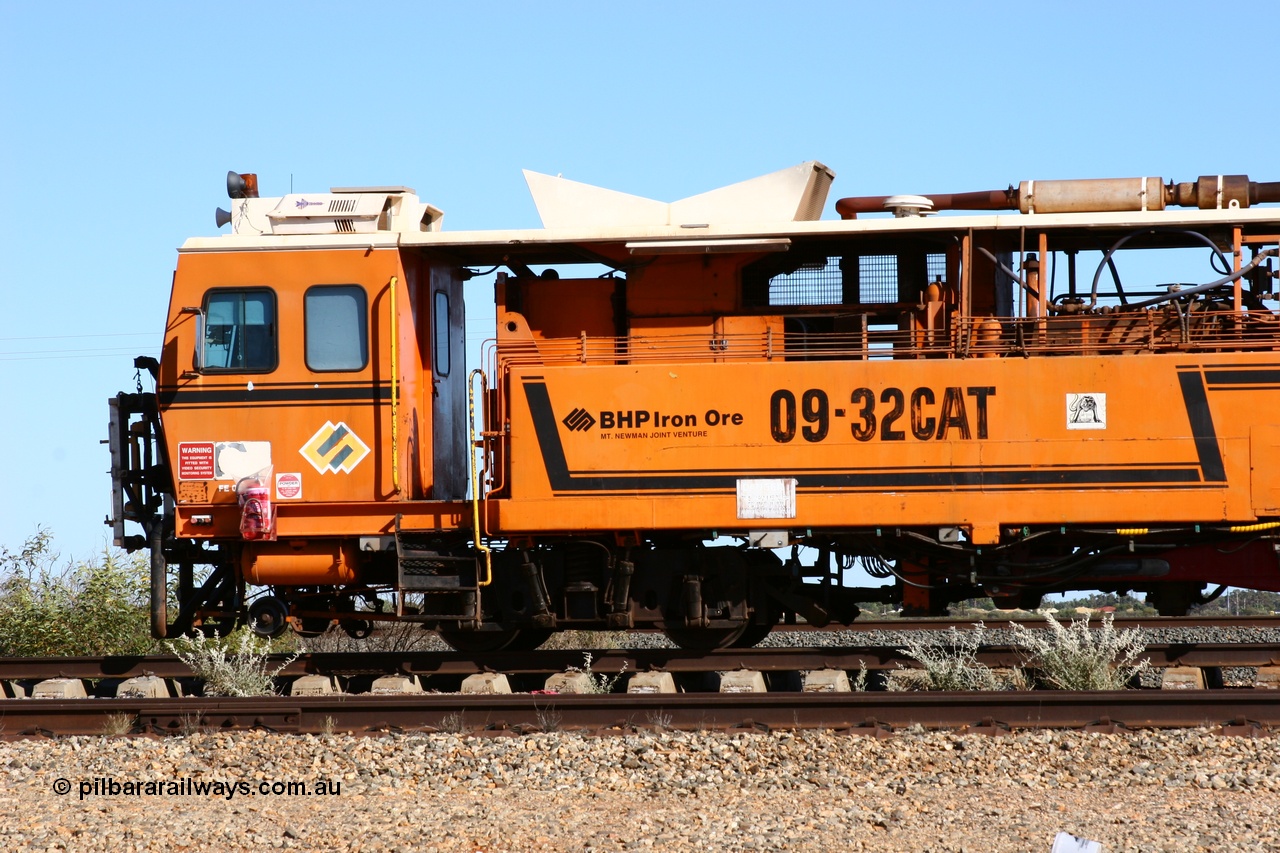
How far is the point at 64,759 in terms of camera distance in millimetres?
7637

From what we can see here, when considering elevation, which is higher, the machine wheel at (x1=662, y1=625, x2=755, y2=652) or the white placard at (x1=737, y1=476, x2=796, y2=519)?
the white placard at (x1=737, y1=476, x2=796, y2=519)

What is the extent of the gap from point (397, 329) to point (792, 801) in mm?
4889

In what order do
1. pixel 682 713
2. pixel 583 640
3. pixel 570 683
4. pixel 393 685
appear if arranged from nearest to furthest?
pixel 682 713, pixel 570 683, pixel 393 685, pixel 583 640

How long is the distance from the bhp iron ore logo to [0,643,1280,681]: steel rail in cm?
194

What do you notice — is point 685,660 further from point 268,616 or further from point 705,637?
point 268,616

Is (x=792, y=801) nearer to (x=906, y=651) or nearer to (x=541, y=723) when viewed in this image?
(x=541, y=723)

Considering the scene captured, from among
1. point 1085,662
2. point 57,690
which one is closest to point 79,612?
point 57,690

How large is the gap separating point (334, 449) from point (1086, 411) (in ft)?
18.4

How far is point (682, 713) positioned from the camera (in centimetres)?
806

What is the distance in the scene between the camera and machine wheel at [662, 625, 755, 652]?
9.84 m

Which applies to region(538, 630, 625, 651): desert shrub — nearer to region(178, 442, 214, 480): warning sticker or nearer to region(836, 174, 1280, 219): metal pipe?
region(178, 442, 214, 480): warning sticker

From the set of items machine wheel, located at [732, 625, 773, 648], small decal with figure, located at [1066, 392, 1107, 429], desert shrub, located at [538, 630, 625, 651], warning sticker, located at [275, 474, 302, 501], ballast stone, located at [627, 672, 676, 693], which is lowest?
desert shrub, located at [538, 630, 625, 651]

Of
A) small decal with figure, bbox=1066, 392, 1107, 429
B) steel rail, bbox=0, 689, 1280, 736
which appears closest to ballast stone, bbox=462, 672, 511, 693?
steel rail, bbox=0, 689, 1280, 736

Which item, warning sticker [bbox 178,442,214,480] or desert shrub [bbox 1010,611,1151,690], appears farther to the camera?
warning sticker [bbox 178,442,214,480]
